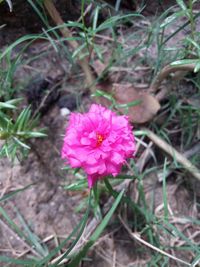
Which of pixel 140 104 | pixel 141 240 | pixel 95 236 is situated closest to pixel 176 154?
pixel 140 104

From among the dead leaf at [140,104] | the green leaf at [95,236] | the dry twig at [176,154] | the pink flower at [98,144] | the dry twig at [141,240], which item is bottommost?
the dry twig at [141,240]

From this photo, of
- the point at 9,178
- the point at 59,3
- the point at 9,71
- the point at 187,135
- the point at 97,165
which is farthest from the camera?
the point at 187,135

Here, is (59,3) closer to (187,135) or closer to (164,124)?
(164,124)

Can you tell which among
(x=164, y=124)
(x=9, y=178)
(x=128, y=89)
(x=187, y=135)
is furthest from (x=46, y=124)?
(x=187, y=135)

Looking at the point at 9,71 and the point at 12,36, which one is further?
the point at 12,36

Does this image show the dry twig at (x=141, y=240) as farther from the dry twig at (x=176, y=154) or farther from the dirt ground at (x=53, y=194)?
the dry twig at (x=176, y=154)

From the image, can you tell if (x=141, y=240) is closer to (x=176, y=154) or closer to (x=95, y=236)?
(x=95, y=236)

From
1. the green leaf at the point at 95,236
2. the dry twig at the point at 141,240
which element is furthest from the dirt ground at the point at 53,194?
the green leaf at the point at 95,236

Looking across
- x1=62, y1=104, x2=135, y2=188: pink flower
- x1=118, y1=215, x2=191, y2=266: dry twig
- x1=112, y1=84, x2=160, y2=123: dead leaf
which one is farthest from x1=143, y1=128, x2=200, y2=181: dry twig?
x1=62, y1=104, x2=135, y2=188: pink flower
